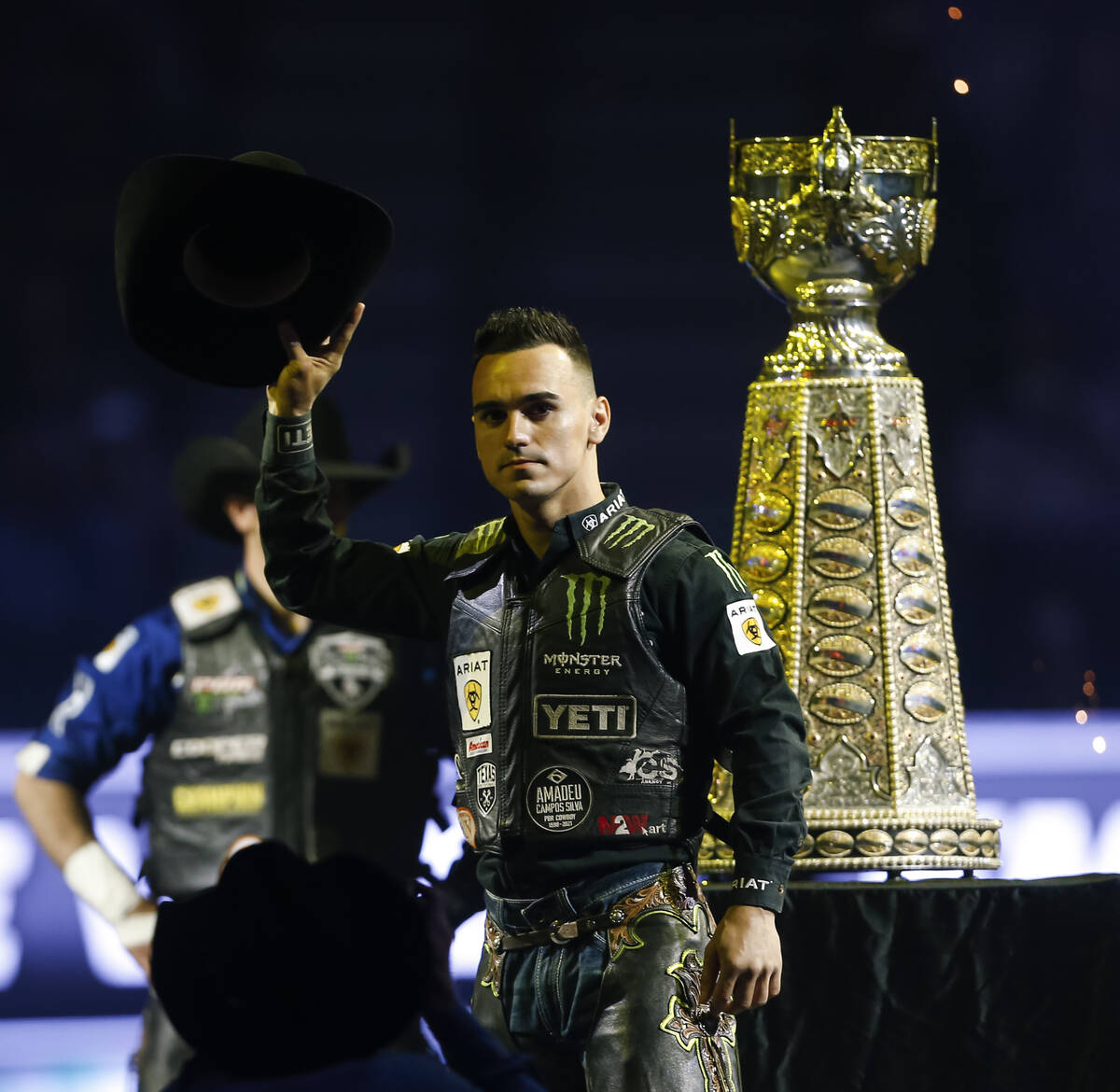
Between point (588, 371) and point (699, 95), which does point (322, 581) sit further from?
point (699, 95)

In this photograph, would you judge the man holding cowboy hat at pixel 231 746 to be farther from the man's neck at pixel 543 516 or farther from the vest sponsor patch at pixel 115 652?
the man's neck at pixel 543 516

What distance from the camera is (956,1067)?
8.89 ft

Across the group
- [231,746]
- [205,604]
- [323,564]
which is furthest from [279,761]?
[323,564]

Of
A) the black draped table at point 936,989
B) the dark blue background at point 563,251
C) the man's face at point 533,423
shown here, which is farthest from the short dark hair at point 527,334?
the dark blue background at point 563,251

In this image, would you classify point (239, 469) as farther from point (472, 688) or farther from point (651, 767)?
point (651, 767)

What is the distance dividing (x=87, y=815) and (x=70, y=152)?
88.7 inches

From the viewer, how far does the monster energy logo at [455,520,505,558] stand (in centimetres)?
238

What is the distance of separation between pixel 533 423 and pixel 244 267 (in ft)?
1.73

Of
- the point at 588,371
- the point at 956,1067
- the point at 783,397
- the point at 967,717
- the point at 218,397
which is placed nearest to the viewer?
the point at 588,371

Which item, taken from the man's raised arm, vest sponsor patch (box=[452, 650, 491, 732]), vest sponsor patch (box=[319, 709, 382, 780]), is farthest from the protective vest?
vest sponsor patch (box=[452, 650, 491, 732])

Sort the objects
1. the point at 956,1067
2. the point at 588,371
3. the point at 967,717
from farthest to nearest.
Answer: the point at 967,717, the point at 956,1067, the point at 588,371

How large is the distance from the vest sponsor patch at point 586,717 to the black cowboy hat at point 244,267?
27.1 inches

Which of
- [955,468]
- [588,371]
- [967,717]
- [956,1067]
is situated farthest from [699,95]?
[956,1067]

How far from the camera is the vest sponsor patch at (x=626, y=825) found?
213 centimetres
